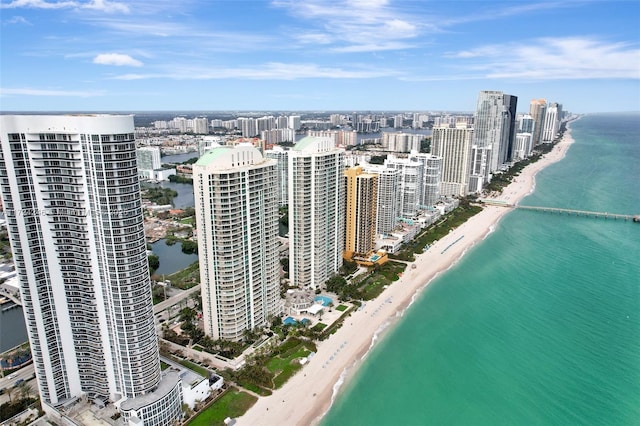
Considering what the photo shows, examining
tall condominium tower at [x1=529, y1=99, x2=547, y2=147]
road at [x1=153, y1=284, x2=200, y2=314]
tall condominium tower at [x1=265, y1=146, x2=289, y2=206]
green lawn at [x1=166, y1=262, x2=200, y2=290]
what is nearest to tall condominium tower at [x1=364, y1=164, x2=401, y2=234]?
tall condominium tower at [x1=265, y1=146, x2=289, y2=206]

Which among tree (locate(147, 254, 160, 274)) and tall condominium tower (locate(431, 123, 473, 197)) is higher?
tall condominium tower (locate(431, 123, 473, 197))

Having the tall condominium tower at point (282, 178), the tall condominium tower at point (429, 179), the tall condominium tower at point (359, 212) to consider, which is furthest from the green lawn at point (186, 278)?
the tall condominium tower at point (429, 179)

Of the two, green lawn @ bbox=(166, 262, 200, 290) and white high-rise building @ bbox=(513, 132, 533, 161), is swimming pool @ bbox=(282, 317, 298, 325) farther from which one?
white high-rise building @ bbox=(513, 132, 533, 161)

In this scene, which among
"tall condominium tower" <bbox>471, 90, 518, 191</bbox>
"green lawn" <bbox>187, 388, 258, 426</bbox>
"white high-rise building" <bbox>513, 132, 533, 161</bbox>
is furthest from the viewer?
"white high-rise building" <bbox>513, 132, 533, 161</bbox>

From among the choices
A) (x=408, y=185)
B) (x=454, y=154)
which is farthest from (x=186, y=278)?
(x=454, y=154)

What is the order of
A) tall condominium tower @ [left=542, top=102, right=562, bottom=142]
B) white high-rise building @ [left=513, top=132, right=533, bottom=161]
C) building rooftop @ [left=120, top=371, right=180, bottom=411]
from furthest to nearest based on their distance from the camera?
tall condominium tower @ [left=542, top=102, right=562, bottom=142] → white high-rise building @ [left=513, top=132, right=533, bottom=161] → building rooftop @ [left=120, top=371, right=180, bottom=411]

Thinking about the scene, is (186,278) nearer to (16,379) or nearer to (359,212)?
(16,379)

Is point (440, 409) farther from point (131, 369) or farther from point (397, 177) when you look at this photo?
point (397, 177)

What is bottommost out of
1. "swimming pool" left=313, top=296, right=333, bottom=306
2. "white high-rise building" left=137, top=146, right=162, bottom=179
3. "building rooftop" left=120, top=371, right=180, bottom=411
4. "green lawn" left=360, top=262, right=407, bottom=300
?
"green lawn" left=360, top=262, right=407, bottom=300
